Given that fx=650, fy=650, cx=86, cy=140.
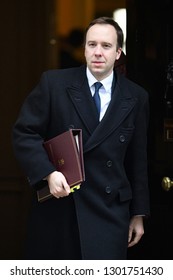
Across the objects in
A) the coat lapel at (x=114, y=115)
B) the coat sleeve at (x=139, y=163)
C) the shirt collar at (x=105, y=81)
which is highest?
the shirt collar at (x=105, y=81)

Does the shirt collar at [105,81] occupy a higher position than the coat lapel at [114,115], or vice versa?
the shirt collar at [105,81]

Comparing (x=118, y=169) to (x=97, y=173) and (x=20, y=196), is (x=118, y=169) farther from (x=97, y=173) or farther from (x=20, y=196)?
(x=20, y=196)

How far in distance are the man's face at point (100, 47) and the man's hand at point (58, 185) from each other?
562mm

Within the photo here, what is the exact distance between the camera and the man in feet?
10.4

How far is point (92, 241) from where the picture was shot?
3.20 meters

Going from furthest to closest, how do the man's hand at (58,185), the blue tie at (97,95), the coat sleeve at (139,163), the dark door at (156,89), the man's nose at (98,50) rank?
the dark door at (156,89), the coat sleeve at (139,163), the blue tie at (97,95), the man's nose at (98,50), the man's hand at (58,185)

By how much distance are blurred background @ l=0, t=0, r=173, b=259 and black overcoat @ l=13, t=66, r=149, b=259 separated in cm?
64

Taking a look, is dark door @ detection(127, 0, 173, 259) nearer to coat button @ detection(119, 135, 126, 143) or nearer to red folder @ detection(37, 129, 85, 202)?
coat button @ detection(119, 135, 126, 143)

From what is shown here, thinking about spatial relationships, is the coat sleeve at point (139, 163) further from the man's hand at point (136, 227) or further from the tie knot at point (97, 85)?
the tie knot at point (97, 85)

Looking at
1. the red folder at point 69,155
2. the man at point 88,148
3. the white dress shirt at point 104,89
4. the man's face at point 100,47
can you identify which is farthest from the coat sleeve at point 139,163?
the red folder at point 69,155

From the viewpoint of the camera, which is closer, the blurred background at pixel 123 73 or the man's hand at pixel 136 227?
the man's hand at pixel 136 227

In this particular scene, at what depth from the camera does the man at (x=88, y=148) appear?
10.4 feet

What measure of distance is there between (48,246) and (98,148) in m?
0.57
